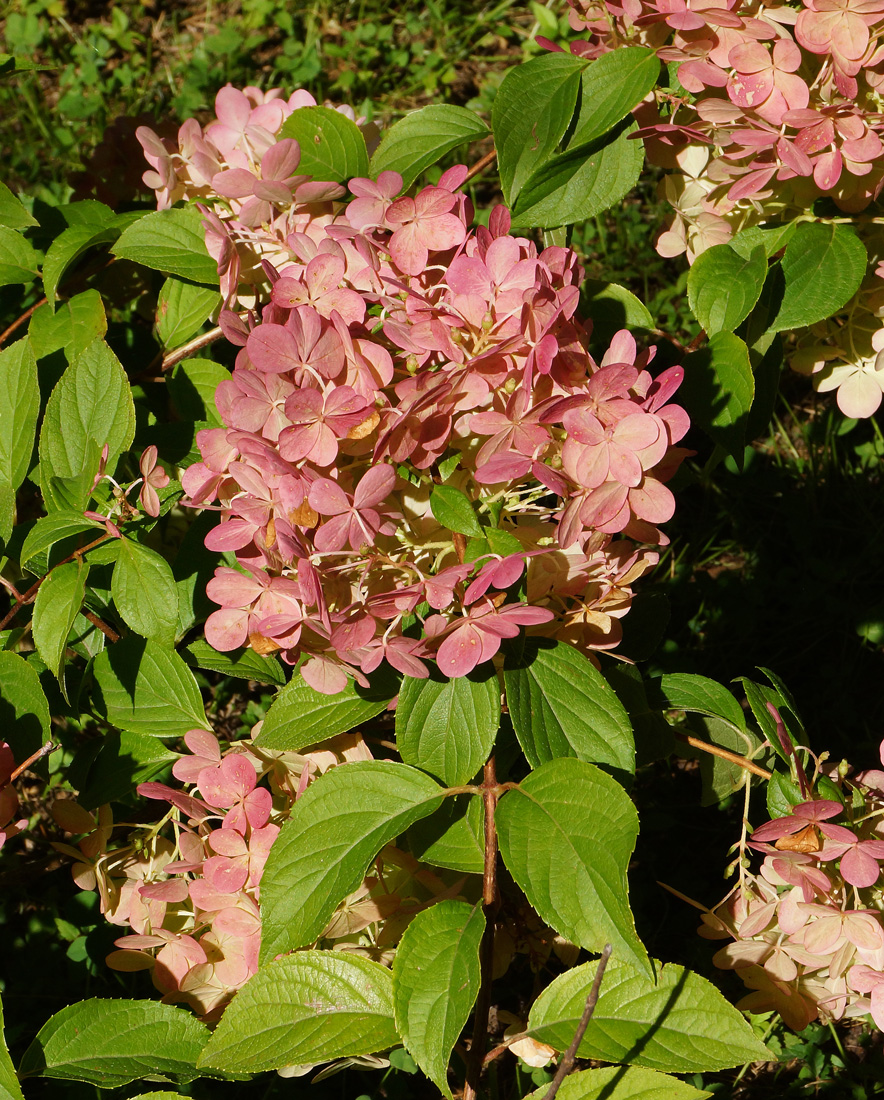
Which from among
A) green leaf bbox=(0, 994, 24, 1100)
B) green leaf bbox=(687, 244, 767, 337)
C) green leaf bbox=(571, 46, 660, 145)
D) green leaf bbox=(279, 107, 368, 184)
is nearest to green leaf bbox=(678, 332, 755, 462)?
green leaf bbox=(687, 244, 767, 337)

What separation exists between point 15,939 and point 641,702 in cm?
148

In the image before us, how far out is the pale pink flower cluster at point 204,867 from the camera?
3.97 ft

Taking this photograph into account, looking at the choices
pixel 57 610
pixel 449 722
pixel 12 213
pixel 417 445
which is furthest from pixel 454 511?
pixel 12 213

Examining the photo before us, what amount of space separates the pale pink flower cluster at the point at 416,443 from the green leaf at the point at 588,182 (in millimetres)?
165

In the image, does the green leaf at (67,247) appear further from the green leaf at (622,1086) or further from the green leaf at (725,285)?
the green leaf at (622,1086)

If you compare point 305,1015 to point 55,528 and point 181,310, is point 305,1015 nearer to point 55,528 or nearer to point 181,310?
point 55,528

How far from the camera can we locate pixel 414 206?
1.10 metres

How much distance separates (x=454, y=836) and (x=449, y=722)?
0.19m

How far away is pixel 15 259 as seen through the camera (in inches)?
59.1

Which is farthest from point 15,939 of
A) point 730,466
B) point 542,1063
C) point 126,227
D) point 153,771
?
point 730,466

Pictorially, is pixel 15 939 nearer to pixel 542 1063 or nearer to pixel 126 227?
pixel 542 1063

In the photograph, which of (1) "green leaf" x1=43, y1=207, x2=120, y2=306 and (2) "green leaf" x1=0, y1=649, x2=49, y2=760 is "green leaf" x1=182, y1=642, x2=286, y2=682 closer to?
(2) "green leaf" x1=0, y1=649, x2=49, y2=760

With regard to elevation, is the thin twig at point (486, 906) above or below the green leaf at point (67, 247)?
below

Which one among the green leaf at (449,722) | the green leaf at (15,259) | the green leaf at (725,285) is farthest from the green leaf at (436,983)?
the green leaf at (15,259)
